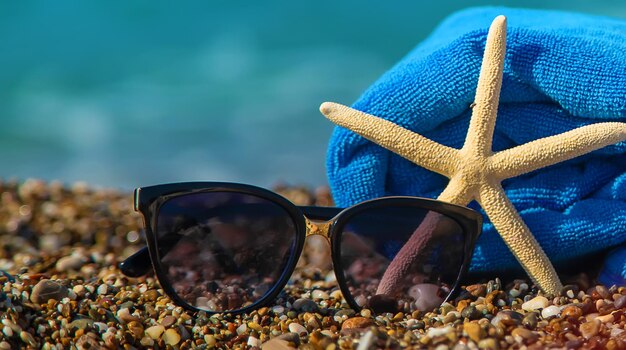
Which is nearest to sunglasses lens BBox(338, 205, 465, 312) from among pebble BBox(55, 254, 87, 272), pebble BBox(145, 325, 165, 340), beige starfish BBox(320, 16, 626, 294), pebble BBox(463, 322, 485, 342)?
beige starfish BBox(320, 16, 626, 294)

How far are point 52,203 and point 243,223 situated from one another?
2022 mm

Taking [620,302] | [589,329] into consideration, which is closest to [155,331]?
[589,329]

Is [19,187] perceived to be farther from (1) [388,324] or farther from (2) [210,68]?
(2) [210,68]

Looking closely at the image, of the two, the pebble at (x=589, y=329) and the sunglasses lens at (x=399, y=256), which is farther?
the sunglasses lens at (x=399, y=256)

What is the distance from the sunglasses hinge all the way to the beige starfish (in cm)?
23

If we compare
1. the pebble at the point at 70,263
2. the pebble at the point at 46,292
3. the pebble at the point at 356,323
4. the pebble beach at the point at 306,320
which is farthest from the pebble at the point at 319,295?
the pebble at the point at 70,263

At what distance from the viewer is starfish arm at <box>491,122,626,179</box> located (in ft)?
5.64

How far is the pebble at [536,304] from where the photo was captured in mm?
1677

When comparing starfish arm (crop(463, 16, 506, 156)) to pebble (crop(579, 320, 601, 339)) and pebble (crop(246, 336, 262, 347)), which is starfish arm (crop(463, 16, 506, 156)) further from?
pebble (crop(246, 336, 262, 347))

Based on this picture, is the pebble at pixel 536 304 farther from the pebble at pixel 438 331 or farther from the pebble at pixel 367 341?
the pebble at pixel 367 341

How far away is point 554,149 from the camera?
175cm

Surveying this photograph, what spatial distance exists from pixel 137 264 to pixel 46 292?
243mm

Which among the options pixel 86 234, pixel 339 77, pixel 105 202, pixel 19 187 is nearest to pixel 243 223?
pixel 86 234

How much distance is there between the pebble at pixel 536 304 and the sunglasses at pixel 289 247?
178mm
